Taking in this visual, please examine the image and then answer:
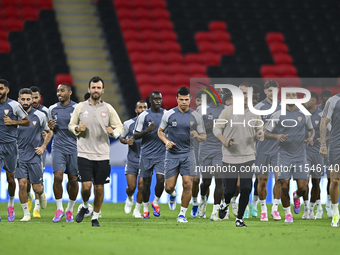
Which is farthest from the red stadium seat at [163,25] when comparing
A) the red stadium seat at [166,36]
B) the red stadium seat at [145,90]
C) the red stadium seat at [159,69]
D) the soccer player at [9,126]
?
the soccer player at [9,126]

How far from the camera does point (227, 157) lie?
9.15 meters

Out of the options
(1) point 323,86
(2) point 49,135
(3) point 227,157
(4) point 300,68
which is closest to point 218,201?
(3) point 227,157

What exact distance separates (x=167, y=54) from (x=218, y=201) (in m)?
12.0

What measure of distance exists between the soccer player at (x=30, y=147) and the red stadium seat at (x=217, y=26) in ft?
47.3

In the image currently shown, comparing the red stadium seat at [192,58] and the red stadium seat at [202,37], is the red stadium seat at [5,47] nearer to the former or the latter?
the red stadium seat at [192,58]

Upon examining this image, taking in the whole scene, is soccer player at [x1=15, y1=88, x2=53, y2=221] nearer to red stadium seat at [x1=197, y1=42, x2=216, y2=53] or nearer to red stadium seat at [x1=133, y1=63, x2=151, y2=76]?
red stadium seat at [x1=133, y1=63, x2=151, y2=76]

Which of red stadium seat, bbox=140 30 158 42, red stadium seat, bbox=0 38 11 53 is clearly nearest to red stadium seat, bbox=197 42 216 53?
red stadium seat, bbox=140 30 158 42

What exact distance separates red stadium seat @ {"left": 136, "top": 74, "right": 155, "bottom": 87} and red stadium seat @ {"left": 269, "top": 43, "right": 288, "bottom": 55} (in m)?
5.91

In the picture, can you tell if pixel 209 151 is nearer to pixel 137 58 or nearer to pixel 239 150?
pixel 239 150

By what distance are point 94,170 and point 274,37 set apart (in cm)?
1716

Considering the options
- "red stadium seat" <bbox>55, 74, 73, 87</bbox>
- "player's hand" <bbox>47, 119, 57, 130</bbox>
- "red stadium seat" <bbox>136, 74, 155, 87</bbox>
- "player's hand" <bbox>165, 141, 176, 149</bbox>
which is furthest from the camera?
"red stadium seat" <bbox>136, 74, 155, 87</bbox>

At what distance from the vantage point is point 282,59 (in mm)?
23141

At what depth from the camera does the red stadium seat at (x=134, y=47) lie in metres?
21.8

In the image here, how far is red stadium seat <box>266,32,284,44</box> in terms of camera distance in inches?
950
